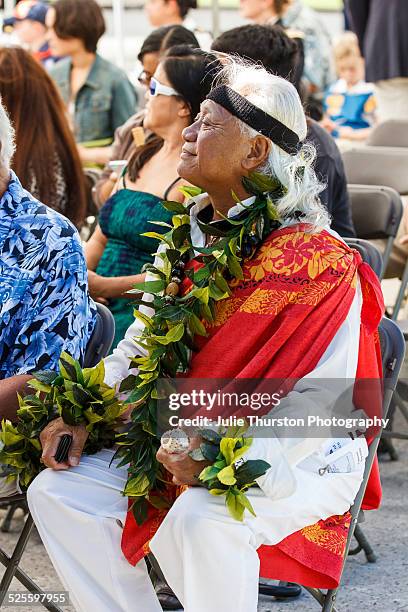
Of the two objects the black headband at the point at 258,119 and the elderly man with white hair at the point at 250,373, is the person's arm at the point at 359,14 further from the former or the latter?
the black headband at the point at 258,119

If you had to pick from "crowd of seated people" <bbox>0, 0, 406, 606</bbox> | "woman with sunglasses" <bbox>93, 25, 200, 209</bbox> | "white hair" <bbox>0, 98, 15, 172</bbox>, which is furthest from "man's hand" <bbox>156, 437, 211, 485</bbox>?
"woman with sunglasses" <bbox>93, 25, 200, 209</bbox>

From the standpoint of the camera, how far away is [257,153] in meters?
3.10

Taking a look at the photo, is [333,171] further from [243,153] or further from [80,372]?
[80,372]

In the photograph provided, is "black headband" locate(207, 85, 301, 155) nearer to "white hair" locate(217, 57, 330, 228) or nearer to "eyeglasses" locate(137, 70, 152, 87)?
"white hair" locate(217, 57, 330, 228)

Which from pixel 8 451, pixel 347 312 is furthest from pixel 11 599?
pixel 347 312

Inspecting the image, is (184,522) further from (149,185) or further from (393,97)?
(393,97)

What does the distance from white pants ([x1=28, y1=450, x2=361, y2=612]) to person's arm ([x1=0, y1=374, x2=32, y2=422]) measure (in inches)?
11.5

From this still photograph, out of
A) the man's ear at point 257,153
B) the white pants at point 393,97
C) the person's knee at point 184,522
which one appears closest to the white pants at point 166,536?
the person's knee at point 184,522

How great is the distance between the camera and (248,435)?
273 cm

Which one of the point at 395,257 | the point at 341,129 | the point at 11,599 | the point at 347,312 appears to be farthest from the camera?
the point at 341,129

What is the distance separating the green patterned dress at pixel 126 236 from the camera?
4371 millimetres

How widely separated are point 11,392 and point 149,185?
1.47m

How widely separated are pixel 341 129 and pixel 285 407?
6280mm

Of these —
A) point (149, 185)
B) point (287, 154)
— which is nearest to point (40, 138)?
point (149, 185)
